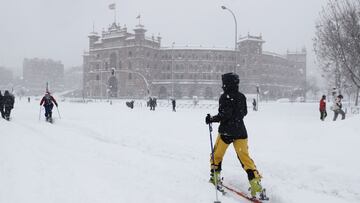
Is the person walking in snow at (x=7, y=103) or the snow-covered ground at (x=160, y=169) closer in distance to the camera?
the snow-covered ground at (x=160, y=169)

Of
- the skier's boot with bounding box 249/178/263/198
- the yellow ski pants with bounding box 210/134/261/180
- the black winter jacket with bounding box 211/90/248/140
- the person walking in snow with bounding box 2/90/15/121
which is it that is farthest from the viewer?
the person walking in snow with bounding box 2/90/15/121

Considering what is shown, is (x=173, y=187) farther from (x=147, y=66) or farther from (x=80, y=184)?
(x=147, y=66)

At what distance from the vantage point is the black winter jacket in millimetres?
5848

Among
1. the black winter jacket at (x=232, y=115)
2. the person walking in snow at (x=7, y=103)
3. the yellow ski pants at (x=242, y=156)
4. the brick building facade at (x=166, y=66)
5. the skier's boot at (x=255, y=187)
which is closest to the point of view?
the skier's boot at (x=255, y=187)

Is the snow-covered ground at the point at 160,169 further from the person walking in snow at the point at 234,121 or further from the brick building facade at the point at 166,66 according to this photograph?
the brick building facade at the point at 166,66

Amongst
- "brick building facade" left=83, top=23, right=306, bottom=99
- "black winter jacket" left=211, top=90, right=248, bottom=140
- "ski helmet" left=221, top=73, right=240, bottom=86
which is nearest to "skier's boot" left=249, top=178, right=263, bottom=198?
"black winter jacket" left=211, top=90, right=248, bottom=140

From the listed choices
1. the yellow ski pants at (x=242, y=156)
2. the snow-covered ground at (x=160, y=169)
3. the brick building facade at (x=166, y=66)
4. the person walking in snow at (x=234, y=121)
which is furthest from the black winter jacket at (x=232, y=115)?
the brick building facade at (x=166, y=66)

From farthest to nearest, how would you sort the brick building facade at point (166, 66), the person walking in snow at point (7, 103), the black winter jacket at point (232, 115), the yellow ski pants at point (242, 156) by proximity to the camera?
the brick building facade at point (166, 66) < the person walking in snow at point (7, 103) < the black winter jacket at point (232, 115) < the yellow ski pants at point (242, 156)

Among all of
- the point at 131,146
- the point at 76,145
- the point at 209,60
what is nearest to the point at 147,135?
the point at 131,146

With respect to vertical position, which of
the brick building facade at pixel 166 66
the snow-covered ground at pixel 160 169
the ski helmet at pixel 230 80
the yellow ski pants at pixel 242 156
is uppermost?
the brick building facade at pixel 166 66

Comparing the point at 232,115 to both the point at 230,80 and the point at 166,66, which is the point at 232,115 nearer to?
the point at 230,80

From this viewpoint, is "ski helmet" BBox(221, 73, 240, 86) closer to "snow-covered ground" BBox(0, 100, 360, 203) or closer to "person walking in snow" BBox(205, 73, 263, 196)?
"person walking in snow" BBox(205, 73, 263, 196)

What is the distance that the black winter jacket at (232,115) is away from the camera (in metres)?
5.85

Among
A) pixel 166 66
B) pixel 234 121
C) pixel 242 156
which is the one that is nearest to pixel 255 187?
pixel 242 156
